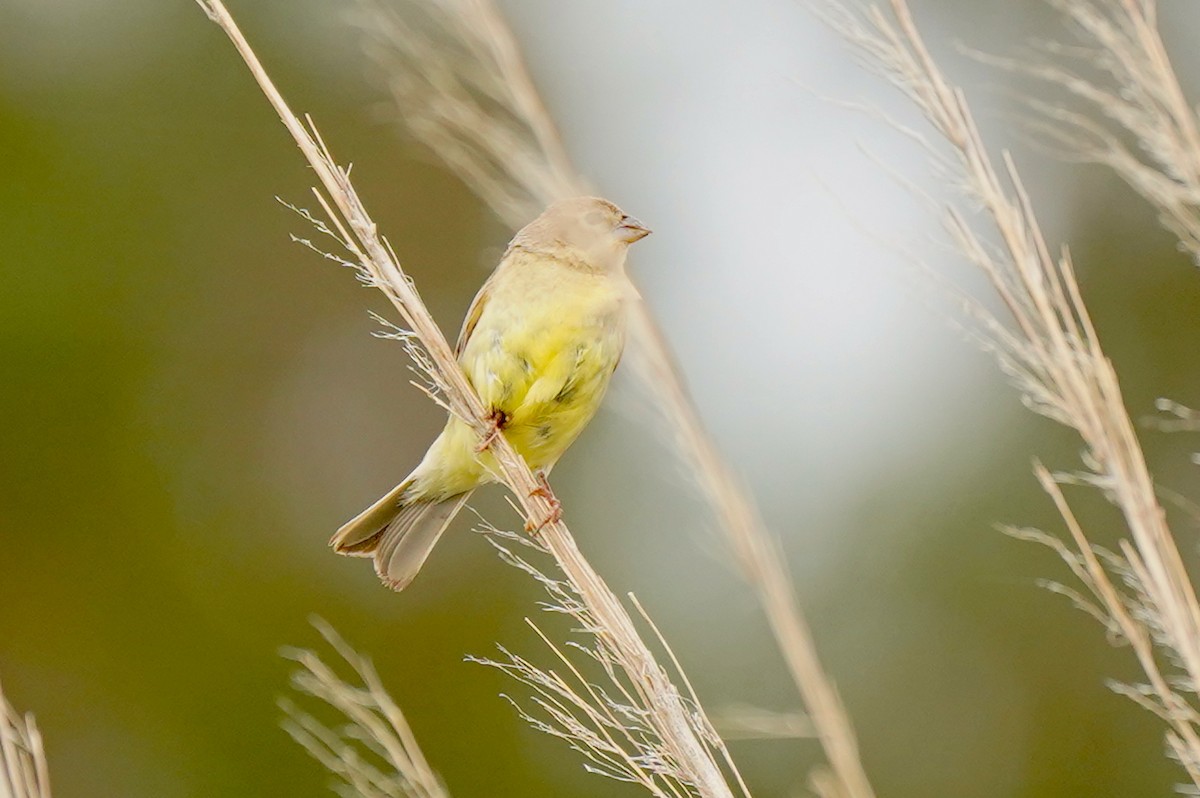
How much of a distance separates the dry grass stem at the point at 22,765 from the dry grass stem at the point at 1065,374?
47.9 inches

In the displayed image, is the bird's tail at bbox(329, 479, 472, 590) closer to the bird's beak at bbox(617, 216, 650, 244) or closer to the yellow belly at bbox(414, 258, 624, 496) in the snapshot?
the yellow belly at bbox(414, 258, 624, 496)

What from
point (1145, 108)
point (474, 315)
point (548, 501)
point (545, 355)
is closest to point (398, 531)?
point (474, 315)

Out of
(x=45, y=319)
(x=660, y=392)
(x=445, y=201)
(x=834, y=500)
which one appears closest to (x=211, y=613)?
(x=45, y=319)

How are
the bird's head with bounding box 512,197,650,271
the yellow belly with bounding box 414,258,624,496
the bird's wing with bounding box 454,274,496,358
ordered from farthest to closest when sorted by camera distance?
the bird's wing with bounding box 454,274,496,358, the bird's head with bounding box 512,197,650,271, the yellow belly with bounding box 414,258,624,496

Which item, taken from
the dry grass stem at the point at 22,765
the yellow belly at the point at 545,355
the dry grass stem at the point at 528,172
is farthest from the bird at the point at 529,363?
the dry grass stem at the point at 22,765

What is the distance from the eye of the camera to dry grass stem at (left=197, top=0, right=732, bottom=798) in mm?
1813

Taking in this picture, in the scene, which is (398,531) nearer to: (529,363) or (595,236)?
(529,363)

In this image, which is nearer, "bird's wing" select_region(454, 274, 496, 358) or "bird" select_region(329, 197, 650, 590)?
"bird" select_region(329, 197, 650, 590)

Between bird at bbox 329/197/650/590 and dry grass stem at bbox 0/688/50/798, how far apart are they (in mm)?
1483

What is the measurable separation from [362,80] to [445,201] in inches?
45.5

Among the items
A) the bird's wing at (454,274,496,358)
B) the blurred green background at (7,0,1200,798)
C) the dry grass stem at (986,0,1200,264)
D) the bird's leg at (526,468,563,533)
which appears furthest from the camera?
the blurred green background at (7,0,1200,798)

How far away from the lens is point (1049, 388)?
6.12ft

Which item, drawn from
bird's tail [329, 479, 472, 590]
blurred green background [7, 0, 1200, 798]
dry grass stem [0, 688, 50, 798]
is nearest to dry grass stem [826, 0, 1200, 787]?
dry grass stem [0, 688, 50, 798]

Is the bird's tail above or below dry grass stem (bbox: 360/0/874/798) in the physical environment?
below
